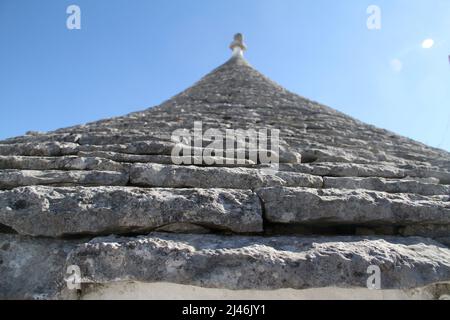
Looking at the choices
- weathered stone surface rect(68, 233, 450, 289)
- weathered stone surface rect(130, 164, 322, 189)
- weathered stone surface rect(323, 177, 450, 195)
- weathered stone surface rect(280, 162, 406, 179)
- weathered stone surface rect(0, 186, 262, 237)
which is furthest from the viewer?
weathered stone surface rect(280, 162, 406, 179)

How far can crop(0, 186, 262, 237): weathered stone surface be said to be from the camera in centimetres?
150

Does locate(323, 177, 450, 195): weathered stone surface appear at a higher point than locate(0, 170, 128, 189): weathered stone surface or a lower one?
lower

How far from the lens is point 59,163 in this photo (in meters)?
2.17

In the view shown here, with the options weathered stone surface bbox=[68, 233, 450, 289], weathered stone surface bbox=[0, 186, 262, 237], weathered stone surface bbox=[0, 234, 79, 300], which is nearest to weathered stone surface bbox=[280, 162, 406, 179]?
weathered stone surface bbox=[0, 186, 262, 237]

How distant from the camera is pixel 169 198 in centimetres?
160

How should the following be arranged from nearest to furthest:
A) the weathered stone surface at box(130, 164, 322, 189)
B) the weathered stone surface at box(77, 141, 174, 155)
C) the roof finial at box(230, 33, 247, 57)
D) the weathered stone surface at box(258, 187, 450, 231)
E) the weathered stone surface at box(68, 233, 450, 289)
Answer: the weathered stone surface at box(68, 233, 450, 289)
the weathered stone surface at box(258, 187, 450, 231)
the weathered stone surface at box(130, 164, 322, 189)
the weathered stone surface at box(77, 141, 174, 155)
the roof finial at box(230, 33, 247, 57)

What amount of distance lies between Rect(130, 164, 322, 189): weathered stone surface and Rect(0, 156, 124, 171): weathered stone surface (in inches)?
9.0

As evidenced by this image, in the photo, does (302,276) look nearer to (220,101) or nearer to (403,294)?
(403,294)

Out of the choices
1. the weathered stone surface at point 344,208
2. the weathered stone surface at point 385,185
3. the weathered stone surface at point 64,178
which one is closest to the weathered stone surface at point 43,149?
the weathered stone surface at point 64,178

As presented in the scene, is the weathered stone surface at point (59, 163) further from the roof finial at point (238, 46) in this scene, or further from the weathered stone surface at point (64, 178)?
the roof finial at point (238, 46)

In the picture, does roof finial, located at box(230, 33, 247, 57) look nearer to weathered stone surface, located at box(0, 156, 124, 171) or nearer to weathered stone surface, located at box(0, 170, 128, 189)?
weathered stone surface, located at box(0, 156, 124, 171)

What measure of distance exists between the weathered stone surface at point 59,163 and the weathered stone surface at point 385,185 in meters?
1.51

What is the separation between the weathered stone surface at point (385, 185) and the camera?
206 centimetres
